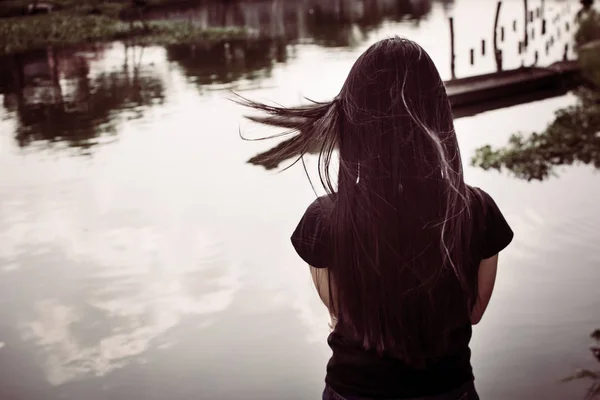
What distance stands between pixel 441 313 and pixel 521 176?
760 cm

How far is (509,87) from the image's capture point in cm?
1306

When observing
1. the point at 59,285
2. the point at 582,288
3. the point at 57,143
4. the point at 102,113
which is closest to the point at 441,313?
the point at 582,288

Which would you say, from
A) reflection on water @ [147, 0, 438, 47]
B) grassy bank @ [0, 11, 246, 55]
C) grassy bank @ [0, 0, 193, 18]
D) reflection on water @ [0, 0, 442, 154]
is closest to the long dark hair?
reflection on water @ [0, 0, 442, 154]

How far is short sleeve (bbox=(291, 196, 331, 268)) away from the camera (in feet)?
4.61

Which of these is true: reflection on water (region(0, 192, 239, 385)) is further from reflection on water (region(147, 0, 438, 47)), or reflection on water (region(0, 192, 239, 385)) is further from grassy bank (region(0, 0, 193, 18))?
grassy bank (region(0, 0, 193, 18))

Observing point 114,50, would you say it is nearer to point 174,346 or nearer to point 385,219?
point 174,346

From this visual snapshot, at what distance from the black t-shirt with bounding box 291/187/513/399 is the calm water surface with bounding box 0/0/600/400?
10.7 feet

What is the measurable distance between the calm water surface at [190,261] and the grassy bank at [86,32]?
674 centimetres

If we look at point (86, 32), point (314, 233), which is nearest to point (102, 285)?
point (314, 233)

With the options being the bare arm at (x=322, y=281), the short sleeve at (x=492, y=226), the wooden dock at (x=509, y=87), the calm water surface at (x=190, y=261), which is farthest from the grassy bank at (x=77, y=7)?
the short sleeve at (x=492, y=226)

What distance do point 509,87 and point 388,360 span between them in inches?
491

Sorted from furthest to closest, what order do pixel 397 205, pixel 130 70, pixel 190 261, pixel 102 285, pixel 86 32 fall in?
1. pixel 86 32
2. pixel 130 70
3. pixel 190 261
4. pixel 102 285
5. pixel 397 205

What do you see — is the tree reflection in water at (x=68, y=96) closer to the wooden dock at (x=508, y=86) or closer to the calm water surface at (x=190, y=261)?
the calm water surface at (x=190, y=261)

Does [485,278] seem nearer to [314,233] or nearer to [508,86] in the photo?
[314,233]
